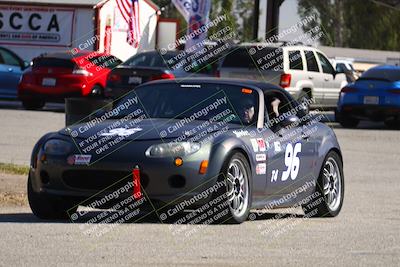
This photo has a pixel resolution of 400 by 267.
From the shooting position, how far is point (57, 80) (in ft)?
98.9

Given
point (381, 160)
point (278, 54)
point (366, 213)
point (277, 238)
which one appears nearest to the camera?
point (277, 238)

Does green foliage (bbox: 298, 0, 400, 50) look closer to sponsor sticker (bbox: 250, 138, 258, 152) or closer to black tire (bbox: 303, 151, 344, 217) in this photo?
black tire (bbox: 303, 151, 344, 217)

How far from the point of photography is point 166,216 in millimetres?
11312

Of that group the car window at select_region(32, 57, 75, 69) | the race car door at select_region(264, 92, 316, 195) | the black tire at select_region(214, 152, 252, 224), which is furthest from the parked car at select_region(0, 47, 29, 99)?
the black tire at select_region(214, 152, 252, 224)

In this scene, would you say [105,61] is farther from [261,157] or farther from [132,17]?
[261,157]

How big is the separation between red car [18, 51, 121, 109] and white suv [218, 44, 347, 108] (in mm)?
3239

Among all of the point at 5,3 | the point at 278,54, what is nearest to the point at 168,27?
the point at 5,3

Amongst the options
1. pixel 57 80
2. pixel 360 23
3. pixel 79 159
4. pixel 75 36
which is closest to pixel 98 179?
pixel 79 159

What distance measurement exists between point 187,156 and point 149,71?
61.1 feet

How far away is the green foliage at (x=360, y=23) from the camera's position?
360 ft

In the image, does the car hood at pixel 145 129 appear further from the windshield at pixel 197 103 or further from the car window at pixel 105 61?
the car window at pixel 105 61

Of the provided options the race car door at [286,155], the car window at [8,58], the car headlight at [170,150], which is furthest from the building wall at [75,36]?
the car headlight at [170,150]

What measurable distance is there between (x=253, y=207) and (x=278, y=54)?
59.0 ft

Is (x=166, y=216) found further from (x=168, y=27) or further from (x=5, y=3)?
(x=168, y=27)
